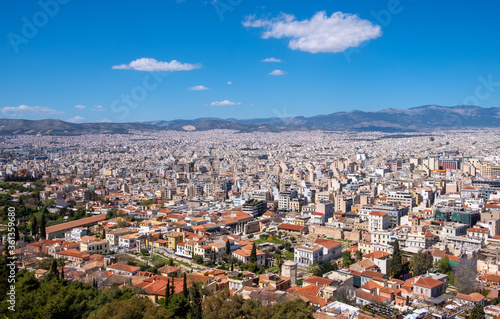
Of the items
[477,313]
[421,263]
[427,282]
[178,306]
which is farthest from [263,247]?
[477,313]

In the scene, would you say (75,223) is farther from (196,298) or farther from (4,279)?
(196,298)

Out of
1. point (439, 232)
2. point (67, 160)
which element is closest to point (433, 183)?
point (439, 232)

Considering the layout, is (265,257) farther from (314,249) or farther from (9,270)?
(9,270)

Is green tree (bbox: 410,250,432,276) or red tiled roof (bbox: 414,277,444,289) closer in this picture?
red tiled roof (bbox: 414,277,444,289)

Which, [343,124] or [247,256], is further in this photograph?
Answer: [343,124]

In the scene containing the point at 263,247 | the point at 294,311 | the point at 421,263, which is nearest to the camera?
the point at 294,311

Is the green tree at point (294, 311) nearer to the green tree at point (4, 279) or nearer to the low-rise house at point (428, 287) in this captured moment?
the low-rise house at point (428, 287)

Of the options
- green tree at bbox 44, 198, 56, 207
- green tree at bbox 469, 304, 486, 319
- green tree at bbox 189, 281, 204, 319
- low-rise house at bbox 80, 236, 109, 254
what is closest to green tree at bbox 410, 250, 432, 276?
green tree at bbox 469, 304, 486, 319
